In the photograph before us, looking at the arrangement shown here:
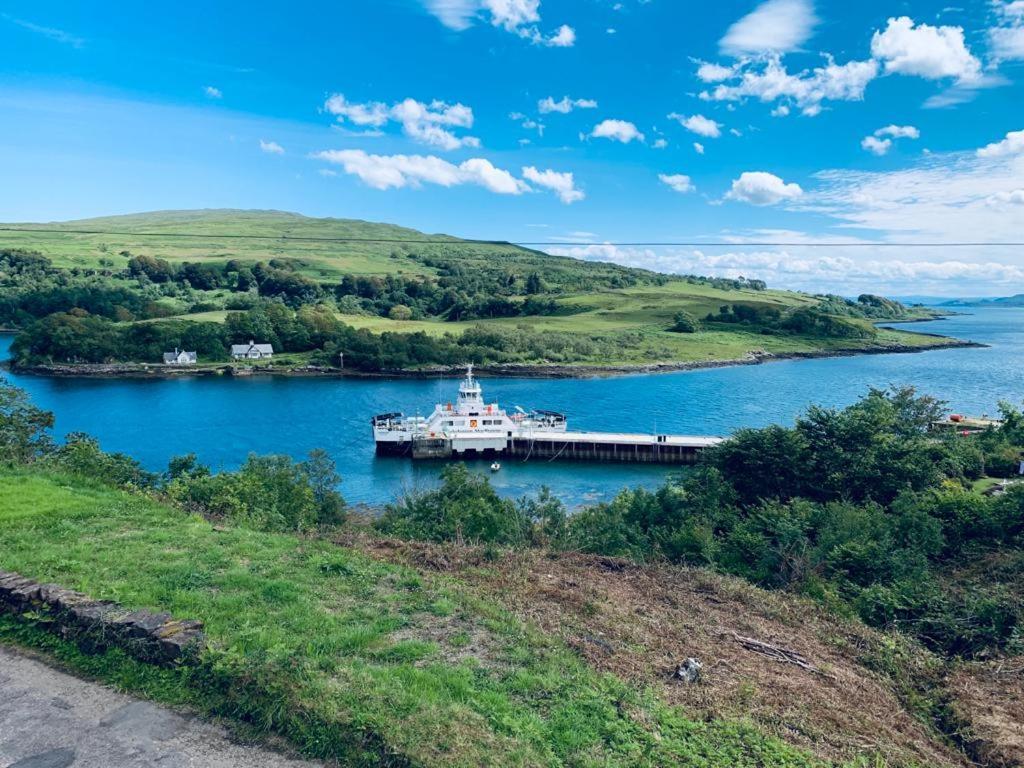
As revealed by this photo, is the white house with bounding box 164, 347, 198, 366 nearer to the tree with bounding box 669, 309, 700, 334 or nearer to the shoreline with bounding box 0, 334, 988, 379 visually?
the shoreline with bounding box 0, 334, 988, 379

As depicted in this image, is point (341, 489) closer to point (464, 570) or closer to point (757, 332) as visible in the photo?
point (464, 570)

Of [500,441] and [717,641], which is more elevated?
[717,641]

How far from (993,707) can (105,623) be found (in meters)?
10.9

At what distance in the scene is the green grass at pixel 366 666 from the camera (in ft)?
20.0

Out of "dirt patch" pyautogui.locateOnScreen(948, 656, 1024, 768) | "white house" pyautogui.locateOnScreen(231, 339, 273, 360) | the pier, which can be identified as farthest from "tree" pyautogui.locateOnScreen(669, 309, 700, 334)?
"dirt patch" pyautogui.locateOnScreen(948, 656, 1024, 768)

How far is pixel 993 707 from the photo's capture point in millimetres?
7660

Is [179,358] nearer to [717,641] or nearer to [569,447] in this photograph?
[569,447]

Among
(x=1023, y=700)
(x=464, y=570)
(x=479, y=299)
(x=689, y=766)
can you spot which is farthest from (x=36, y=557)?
(x=479, y=299)

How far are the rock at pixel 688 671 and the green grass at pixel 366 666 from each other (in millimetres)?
718

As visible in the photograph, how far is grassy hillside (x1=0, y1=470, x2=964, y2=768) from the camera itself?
621 centimetres

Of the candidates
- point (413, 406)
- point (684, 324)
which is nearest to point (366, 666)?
point (413, 406)

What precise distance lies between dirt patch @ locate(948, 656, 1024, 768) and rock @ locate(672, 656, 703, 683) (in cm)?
305

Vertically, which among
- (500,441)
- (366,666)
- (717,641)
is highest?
(366,666)

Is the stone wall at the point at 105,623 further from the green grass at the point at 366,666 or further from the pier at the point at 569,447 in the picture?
the pier at the point at 569,447
